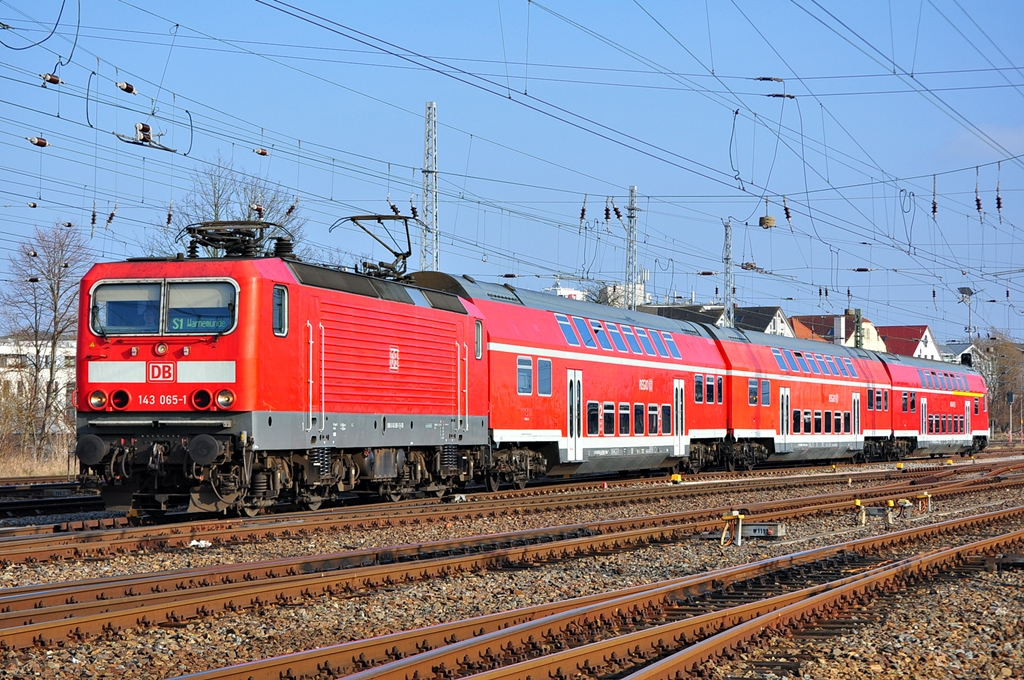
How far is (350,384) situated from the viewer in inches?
Answer: 695

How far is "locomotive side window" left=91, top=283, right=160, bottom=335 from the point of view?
15734 millimetres

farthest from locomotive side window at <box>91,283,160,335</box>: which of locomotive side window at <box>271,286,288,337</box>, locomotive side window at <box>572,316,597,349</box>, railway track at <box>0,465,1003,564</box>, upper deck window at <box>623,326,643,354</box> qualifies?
upper deck window at <box>623,326,643,354</box>

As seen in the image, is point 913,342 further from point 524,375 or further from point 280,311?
point 280,311

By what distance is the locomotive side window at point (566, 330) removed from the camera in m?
25.5

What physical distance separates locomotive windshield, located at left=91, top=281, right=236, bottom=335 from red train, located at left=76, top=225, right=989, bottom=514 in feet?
0.08

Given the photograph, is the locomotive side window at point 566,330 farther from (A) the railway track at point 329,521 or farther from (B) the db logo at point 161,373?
(B) the db logo at point 161,373

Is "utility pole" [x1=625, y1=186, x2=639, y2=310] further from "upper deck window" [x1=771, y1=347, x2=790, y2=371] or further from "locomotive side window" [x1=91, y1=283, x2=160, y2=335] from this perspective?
A: "locomotive side window" [x1=91, y1=283, x2=160, y2=335]

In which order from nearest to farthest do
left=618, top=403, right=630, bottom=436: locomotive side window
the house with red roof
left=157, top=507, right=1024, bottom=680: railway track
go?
1. left=157, top=507, right=1024, bottom=680: railway track
2. left=618, top=403, right=630, bottom=436: locomotive side window
3. the house with red roof

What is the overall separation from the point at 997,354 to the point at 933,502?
75.9m

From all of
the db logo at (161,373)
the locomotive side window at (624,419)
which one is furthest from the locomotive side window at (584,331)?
the db logo at (161,373)

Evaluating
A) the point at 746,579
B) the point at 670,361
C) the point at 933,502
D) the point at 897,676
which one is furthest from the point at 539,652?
the point at 670,361

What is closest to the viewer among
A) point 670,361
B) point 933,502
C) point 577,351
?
point 933,502

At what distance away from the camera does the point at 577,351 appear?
2569 cm

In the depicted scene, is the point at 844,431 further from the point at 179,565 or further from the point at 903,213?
the point at 179,565
